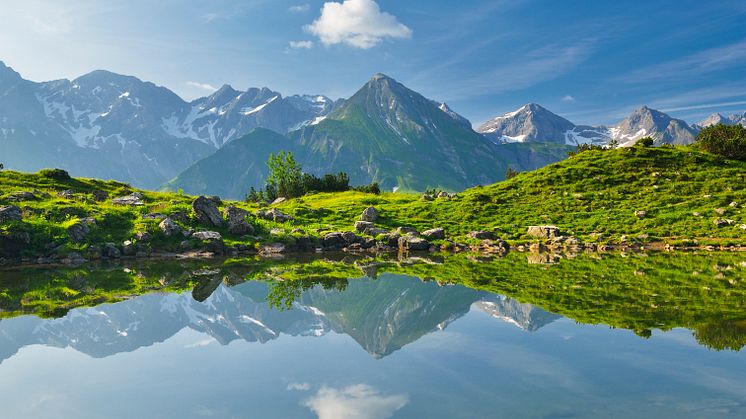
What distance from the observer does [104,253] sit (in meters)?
48.2

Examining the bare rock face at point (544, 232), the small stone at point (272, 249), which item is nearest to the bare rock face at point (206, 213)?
the small stone at point (272, 249)

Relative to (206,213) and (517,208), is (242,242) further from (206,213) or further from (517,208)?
(517,208)

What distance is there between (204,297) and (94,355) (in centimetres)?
1087

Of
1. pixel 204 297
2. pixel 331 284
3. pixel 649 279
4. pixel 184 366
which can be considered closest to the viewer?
pixel 184 366

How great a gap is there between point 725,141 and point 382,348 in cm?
10049

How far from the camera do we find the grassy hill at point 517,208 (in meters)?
51.2

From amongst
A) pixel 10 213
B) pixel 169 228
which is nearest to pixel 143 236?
pixel 169 228

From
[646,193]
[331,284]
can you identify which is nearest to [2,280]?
[331,284]

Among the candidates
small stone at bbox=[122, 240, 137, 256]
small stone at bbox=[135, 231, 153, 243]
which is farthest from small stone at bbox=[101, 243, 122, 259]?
small stone at bbox=[135, 231, 153, 243]

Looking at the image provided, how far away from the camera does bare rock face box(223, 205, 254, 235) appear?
192 feet

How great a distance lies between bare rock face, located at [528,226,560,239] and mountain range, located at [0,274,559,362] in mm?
37461

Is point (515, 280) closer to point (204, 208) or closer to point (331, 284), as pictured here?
point (331, 284)

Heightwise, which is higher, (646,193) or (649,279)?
(646,193)

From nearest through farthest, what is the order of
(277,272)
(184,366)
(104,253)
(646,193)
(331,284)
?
(184,366) < (331,284) < (277,272) < (104,253) < (646,193)
